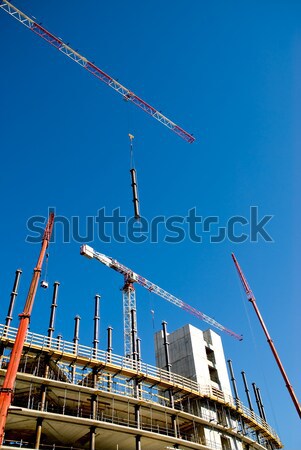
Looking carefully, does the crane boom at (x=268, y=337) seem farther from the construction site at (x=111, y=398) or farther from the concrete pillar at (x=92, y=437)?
the concrete pillar at (x=92, y=437)

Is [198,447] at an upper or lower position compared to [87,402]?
lower

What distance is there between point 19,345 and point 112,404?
51.3ft

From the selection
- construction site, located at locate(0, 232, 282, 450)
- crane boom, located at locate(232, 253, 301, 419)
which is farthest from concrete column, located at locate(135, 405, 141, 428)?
crane boom, located at locate(232, 253, 301, 419)

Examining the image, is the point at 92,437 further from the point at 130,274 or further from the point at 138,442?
the point at 130,274

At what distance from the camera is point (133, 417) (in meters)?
36.3

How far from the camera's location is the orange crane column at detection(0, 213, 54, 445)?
62.2 ft

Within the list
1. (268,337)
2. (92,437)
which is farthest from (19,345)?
(268,337)

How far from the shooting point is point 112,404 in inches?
1336

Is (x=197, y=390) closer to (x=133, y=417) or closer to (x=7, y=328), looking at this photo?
(x=133, y=417)

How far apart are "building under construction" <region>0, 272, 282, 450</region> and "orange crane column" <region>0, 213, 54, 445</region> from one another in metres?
5.70

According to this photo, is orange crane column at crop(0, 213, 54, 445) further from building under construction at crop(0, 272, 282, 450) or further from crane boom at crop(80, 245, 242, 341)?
crane boom at crop(80, 245, 242, 341)

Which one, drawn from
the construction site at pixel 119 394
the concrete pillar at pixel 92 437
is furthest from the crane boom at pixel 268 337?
the concrete pillar at pixel 92 437

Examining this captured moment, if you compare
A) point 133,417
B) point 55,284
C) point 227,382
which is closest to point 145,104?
point 55,284

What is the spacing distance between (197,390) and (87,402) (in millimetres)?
12892
